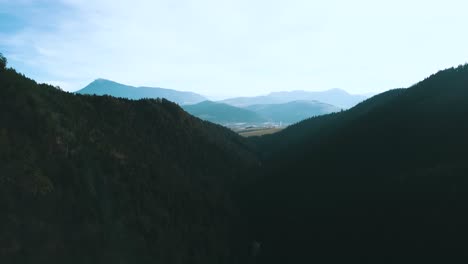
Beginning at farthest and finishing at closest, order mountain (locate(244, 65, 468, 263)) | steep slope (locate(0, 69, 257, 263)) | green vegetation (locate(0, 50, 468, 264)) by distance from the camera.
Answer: mountain (locate(244, 65, 468, 263)) → green vegetation (locate(0, 50, 468, 264)) → steep slope (locate(0, 69, 257, 263))

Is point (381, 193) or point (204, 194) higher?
point (381, 193)

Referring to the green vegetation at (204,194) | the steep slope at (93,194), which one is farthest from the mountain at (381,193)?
the steep slope at (93,194)

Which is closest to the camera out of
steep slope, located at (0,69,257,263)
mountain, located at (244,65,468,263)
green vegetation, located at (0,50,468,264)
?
steep slope, located at (0,69,257,263)

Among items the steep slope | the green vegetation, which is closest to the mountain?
the green vegetation

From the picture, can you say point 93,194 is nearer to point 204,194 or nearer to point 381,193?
point 204,194

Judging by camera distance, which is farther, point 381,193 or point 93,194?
point 381,193

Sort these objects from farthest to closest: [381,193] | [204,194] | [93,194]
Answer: [204,194] → [381,193] → [93,194]

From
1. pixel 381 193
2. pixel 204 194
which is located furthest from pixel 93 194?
pixel 381 193

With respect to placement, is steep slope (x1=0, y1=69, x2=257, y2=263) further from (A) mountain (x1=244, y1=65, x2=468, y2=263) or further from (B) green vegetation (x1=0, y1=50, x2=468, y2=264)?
(A) mountain (x1=244, y1=65, x2=468, y2=263)
